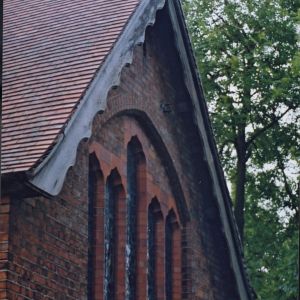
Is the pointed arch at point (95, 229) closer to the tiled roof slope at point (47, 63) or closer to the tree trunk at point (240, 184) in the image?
the tiled roof slope at point (47, 63)

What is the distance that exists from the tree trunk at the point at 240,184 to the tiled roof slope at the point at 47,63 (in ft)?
34.7

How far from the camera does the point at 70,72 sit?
12.7m

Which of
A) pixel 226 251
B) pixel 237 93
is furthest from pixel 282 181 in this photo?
pixel 226 251

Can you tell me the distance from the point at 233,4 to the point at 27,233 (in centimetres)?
1727

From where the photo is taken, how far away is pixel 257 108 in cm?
2648

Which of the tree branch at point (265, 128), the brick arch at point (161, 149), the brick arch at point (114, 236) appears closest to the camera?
the brick arch at point (114, 236)

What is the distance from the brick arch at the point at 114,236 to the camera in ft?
43.8

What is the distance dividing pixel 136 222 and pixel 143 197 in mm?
410

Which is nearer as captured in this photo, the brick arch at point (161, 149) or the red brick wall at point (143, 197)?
the red brick wall at point (143, 197)

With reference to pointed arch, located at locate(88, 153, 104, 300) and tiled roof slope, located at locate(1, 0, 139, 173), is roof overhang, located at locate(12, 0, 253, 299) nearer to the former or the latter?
tiled roof slope, located at locate(1, 0, 139, 173)

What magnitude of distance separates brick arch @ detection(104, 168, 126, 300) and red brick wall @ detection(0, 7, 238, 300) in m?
0.17

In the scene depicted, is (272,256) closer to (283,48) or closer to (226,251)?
(283,48)

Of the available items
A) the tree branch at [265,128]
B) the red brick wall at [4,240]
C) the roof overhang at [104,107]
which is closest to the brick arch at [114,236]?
the roof overhang at [104,107]

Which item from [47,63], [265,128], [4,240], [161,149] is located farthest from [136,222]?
[265,128]
